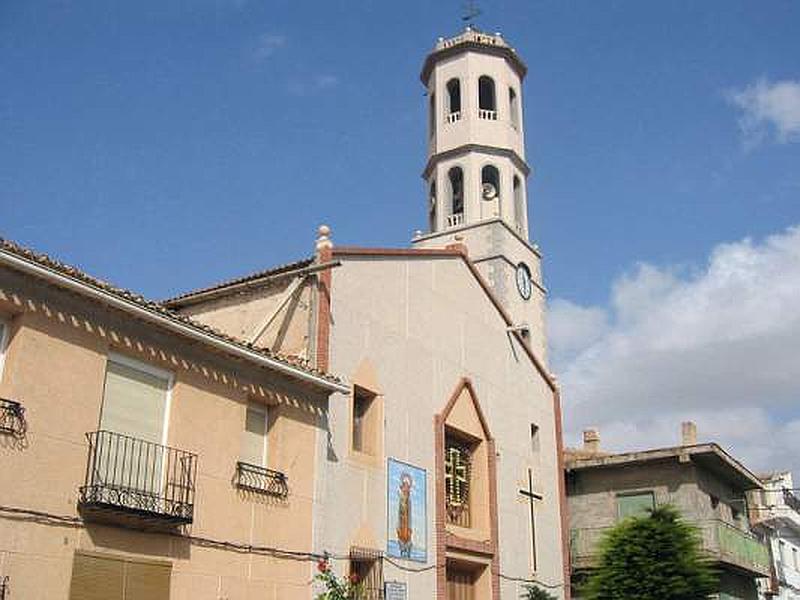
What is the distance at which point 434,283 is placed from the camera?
24.0 meters

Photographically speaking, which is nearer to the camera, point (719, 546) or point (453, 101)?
point (719, 546)

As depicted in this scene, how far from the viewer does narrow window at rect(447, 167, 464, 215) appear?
5022cm

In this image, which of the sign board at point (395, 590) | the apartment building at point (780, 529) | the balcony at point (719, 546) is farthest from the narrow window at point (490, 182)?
the sign board at point (395, 590)

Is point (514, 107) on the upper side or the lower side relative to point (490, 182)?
upper

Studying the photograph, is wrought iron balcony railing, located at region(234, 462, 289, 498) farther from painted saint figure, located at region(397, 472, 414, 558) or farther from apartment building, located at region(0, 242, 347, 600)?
painted saint figure, located at region(397, 472, 414, 558)

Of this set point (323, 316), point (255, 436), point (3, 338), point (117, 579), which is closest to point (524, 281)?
point (323, 316)

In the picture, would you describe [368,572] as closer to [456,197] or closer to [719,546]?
[719,546]

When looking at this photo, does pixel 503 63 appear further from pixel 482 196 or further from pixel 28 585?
pixel 28 585

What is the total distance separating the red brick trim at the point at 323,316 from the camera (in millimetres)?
19203

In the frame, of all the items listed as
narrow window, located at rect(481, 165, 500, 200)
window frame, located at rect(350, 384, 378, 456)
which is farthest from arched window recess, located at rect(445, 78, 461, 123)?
window frame, located at rect(350, 384, 378, 456)

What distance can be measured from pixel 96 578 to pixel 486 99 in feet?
137

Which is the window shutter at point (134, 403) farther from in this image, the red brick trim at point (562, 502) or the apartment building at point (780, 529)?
the apartment building at point (780, 529)

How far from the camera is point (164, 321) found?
15.1 m

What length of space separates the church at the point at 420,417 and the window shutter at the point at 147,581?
3825 mm
